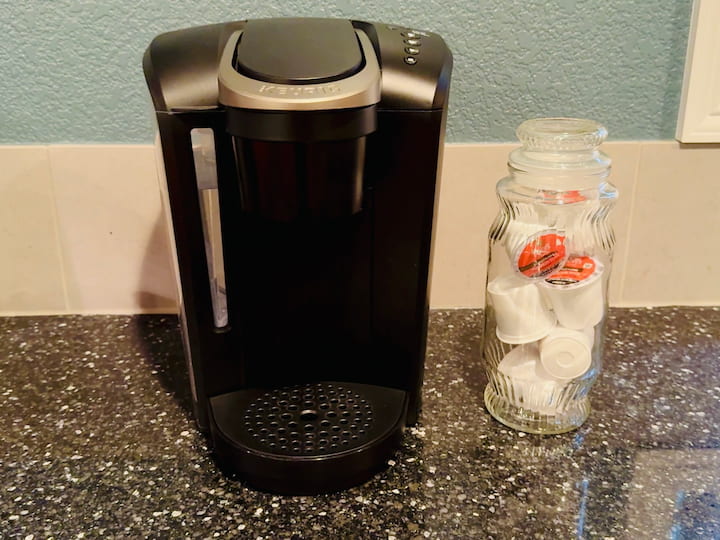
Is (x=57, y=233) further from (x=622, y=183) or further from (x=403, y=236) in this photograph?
(x=622, y=183)

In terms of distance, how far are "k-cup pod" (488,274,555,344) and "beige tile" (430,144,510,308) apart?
0.64 feet

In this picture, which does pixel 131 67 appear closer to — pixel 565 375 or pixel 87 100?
pixel 87 100

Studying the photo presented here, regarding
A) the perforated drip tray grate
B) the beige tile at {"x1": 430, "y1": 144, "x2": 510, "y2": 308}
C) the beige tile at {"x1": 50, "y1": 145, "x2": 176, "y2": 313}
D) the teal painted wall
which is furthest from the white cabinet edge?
the beige tile at {"x1": 50, "y1": 145, "x2": 176, "y2": 313}

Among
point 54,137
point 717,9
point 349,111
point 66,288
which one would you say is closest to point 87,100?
point 54,137

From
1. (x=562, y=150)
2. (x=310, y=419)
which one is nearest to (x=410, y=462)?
(x=310, y=419)

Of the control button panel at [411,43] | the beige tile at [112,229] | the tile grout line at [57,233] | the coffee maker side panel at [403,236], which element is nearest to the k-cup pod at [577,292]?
the coffee maker side panel at [403,236]

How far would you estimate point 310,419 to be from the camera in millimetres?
620

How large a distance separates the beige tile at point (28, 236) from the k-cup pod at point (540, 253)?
559 mm

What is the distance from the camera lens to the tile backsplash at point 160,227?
842 mm

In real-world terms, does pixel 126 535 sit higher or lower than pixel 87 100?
lower

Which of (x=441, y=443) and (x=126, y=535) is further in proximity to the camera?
(x=441, y=443)

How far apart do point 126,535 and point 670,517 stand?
42cm

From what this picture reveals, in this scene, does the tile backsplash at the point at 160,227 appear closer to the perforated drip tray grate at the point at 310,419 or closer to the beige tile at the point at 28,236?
the beige tile at the point at 28,236

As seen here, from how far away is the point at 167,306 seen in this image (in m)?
0.92
